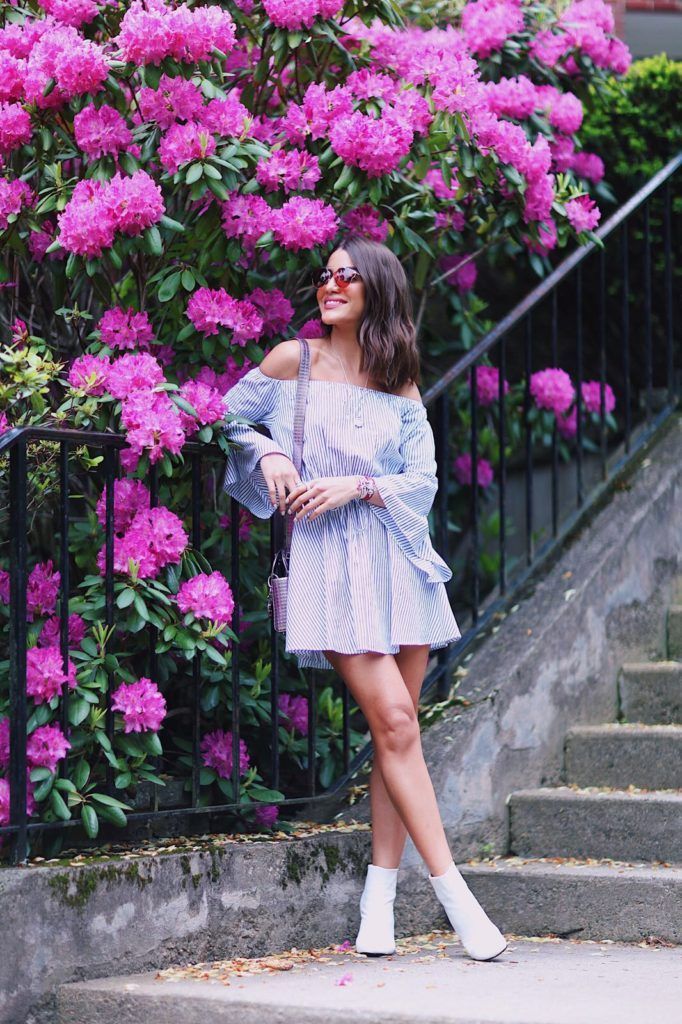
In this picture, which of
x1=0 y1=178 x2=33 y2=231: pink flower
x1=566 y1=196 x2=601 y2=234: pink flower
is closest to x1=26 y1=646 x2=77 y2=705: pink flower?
x1=0 y1=178 x2=33 y2=231: pink flower

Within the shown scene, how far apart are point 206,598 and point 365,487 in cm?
45

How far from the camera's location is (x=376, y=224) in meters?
3.71

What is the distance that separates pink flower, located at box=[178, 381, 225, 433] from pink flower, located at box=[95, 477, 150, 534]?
179 mm

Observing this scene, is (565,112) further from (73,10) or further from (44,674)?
(44,674)

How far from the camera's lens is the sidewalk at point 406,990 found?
2547 millimetres

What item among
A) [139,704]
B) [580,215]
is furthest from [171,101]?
[139,704]

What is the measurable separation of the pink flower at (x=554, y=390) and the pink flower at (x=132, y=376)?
6.32 ft

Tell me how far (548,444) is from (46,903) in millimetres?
3017

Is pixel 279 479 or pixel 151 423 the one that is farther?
pixel 279 479

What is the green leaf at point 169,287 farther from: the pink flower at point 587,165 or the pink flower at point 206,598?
the pink flower at point 587,165

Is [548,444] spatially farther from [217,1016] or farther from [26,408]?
[217,1016]

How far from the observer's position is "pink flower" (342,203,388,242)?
3.68 metres

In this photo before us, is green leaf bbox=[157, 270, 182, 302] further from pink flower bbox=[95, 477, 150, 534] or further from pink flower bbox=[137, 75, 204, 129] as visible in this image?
pink flower bbox=[95, 477, 150, 534]

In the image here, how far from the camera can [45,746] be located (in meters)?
2.88
